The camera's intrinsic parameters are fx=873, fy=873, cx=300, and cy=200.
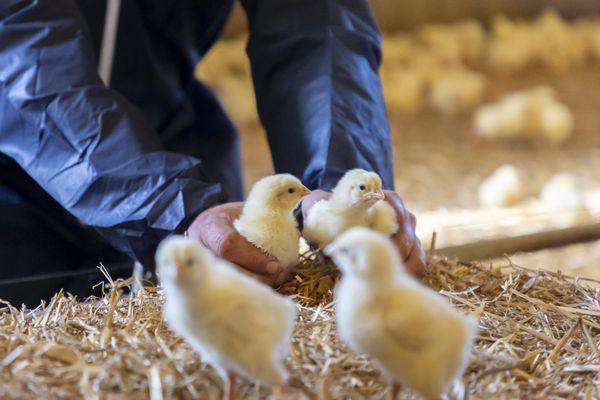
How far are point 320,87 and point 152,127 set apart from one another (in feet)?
1.05

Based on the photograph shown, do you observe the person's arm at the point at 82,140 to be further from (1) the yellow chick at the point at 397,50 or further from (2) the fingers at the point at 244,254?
(1) the yellow chick at the point at 397,50

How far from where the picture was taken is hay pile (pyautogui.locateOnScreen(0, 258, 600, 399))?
0.93 meters

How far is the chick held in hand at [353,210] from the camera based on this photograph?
1250 mm

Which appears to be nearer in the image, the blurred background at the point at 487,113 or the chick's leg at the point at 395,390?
the chick's leg at the point at 395,390

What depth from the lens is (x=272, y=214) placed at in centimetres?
125

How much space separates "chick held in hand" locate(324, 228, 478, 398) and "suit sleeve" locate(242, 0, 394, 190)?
0.64 m

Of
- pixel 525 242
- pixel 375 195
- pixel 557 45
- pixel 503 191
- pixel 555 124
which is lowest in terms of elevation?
pixel 557 45

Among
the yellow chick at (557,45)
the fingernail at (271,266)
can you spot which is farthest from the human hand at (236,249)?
the yellow chick at (557,45)

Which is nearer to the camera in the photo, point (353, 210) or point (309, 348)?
point (309, 348)

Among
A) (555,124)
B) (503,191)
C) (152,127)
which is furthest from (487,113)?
(152,127)

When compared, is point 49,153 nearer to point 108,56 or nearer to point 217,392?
point 108,56

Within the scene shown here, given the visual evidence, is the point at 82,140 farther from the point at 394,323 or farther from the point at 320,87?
the point at 394,323

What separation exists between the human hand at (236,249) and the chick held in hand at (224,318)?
35 centimetres

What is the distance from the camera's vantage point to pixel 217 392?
920 mm
